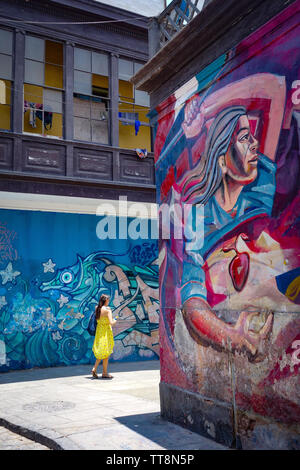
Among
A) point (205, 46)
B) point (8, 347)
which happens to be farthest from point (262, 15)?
point (8, 347)

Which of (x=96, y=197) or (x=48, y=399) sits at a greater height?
(x=96, y=197)

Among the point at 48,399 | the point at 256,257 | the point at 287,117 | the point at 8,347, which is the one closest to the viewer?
the point at 287,117

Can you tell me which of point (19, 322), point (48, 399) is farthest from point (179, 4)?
point (19, 322)

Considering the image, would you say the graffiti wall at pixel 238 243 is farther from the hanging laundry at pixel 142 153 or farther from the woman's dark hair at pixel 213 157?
the hanging laundry at pixel 142 153

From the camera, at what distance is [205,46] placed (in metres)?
5.86

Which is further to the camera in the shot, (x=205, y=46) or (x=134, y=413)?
(x=134, y=413)

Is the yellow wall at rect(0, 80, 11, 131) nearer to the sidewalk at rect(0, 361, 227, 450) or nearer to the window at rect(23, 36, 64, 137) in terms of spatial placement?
the window at rect(23, 36, 64, 137)

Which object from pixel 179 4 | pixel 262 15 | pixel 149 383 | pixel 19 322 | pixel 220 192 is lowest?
pixel 149 383

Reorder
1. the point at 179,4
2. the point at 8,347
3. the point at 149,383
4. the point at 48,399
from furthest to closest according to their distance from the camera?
1. the point at 8,347
2. the point at 149,383
3. the point at 48,399
4. the point at 179,4

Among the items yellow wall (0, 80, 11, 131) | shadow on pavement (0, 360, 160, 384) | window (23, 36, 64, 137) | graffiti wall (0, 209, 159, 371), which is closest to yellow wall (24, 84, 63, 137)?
window (23, 36, 64, 137)

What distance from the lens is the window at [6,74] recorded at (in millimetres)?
11914

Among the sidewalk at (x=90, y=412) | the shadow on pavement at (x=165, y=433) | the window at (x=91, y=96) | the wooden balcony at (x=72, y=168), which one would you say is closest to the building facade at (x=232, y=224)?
the shadow on pavement at (x=165, y=433)

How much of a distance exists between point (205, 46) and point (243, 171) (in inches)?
70.3

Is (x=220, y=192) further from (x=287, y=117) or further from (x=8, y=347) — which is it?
(x=8, y=347)
